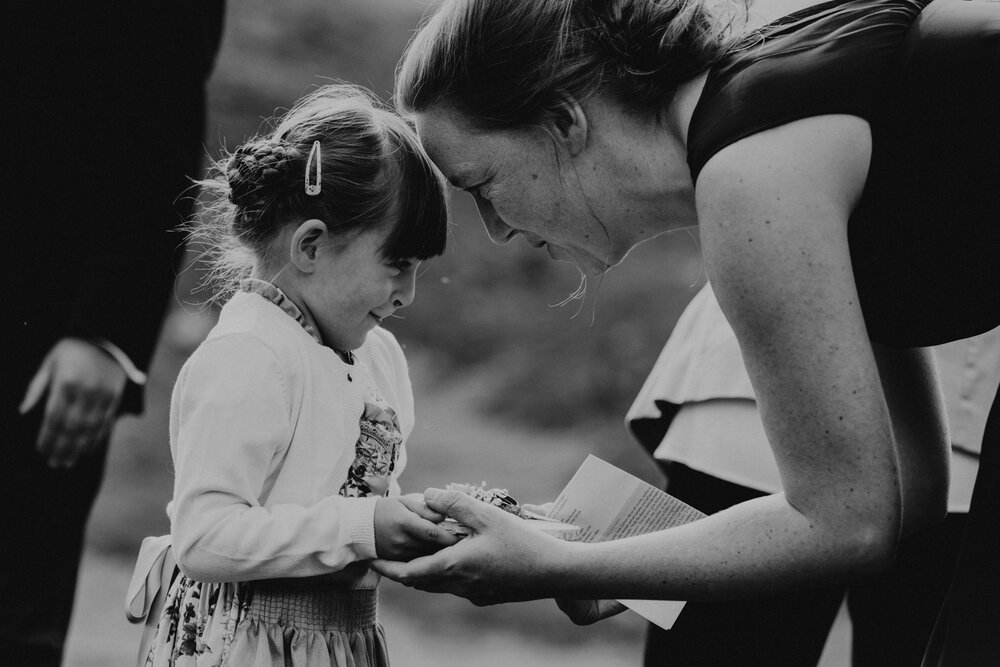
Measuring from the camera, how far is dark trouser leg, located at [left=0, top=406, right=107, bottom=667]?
7.18 ft

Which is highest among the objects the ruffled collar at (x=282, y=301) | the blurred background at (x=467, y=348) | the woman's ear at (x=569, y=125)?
the woman's ear at (x=569, y=125)

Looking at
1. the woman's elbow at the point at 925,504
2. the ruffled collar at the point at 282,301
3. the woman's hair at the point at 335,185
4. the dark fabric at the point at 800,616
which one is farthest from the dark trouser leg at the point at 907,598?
the ruffled collar at the point at 282,301

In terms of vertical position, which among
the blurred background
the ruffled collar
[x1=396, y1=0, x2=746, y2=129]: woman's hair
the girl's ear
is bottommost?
the blurred background

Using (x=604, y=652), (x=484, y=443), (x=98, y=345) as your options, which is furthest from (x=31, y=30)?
(x=484, y=443)

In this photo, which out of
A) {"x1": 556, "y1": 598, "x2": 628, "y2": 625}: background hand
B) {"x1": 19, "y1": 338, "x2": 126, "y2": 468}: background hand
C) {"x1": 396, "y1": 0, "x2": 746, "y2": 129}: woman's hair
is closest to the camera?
{"x1": 396, "y1": 0, "x2": 746, "y2": 129}: woman's hair

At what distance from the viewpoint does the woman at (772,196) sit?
3.86ft

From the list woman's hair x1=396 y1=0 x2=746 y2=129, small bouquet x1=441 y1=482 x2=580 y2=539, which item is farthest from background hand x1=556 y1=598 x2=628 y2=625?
woman's hair x1=396 y1=0 x2=746 y2=129

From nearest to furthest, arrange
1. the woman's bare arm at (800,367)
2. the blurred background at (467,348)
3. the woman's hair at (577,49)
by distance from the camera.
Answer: the woman's bare arm at (800,367) → the woman's hair at (577,49) → the blurred background at (467,348)

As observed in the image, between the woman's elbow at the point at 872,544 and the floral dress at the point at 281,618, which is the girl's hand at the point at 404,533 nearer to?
the floral dress at the point at 281,618

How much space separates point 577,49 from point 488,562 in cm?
72

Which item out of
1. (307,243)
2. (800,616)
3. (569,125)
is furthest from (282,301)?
(800,616)

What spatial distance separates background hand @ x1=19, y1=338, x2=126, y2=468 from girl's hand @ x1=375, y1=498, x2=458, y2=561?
0.87m

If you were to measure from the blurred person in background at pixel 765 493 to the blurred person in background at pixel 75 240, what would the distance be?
117 centimetres

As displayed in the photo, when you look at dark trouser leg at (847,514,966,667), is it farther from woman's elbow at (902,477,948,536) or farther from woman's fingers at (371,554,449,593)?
woman's fingers at (371,554,449,593)
